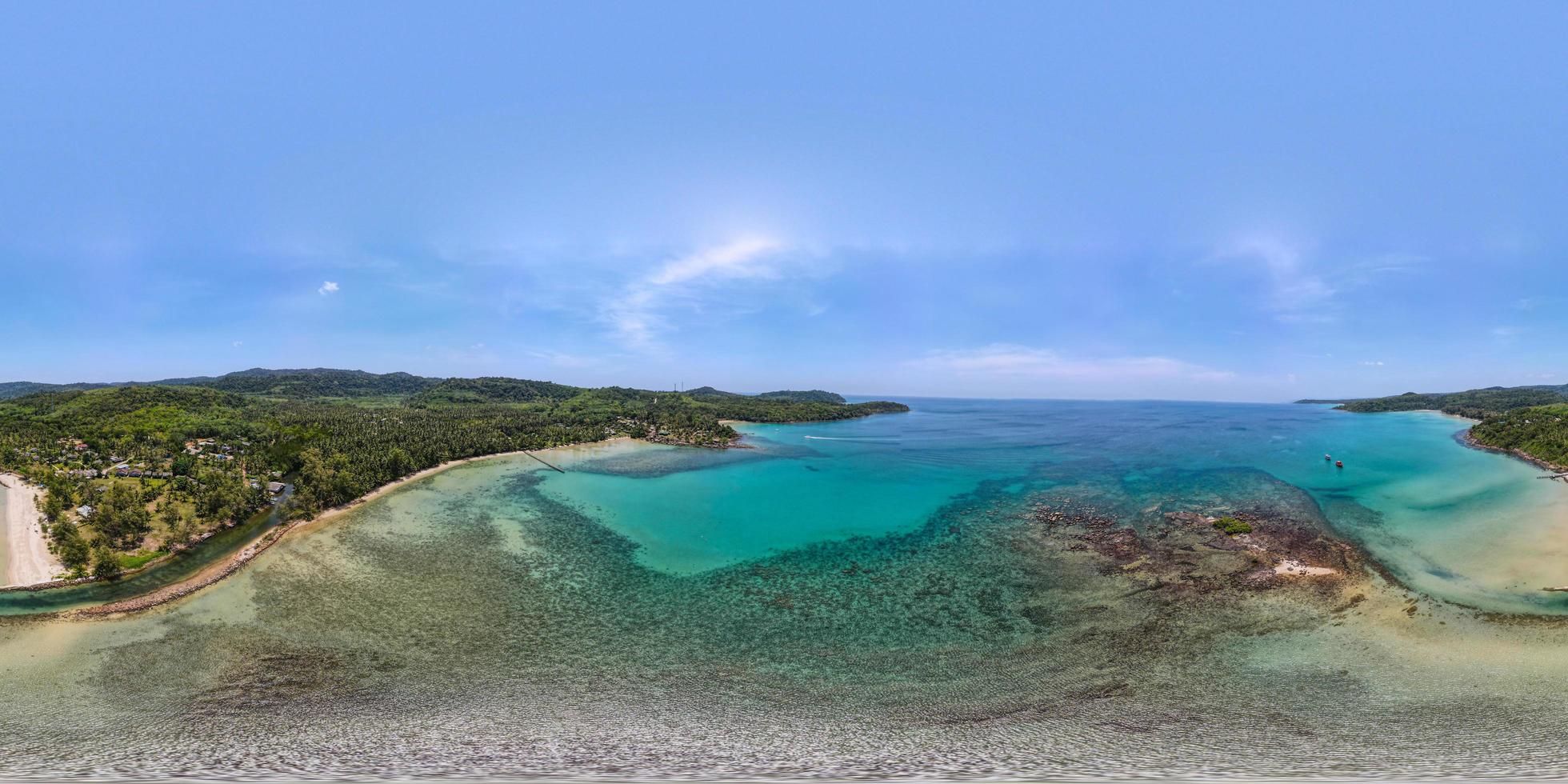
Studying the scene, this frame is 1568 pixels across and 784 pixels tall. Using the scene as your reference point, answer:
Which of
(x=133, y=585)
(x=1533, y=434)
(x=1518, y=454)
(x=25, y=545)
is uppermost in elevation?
(x=1533, y=434)

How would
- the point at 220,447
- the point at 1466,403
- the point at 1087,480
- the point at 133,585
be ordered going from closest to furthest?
the point at 133,585 < the point at 1087,480 < the point at 220,447 < the point at 1466,403

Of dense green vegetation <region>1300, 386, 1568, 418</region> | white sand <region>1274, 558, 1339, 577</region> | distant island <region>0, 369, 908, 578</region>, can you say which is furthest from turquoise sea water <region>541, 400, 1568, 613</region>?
dense green vegetation <region>1300, 386, 1568, 418</region>

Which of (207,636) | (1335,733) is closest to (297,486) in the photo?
(207,636)

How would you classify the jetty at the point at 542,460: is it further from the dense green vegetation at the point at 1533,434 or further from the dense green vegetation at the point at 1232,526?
the dense green vegetation at the point at 1533,434

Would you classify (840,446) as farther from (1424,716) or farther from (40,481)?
(40,481)

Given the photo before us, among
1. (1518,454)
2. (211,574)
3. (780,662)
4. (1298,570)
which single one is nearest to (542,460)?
(211,574)

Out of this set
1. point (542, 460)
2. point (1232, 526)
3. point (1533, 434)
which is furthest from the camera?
point (1533, 434)

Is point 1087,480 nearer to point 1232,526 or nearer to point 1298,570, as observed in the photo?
point 1232,526
